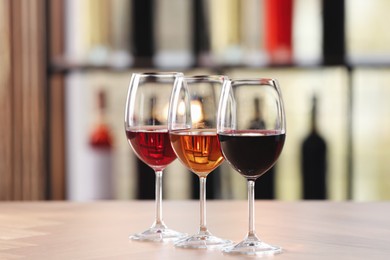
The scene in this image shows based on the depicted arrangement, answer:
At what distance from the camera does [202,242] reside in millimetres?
1188

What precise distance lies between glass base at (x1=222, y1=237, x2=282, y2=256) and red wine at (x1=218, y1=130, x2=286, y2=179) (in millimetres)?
96

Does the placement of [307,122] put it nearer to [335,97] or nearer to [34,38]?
[335,97]

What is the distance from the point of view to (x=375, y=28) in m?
2.85

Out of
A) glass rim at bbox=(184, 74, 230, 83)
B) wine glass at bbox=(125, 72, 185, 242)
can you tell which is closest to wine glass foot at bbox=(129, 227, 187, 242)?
wine glass at bbox=(125, 72, 185, 242)

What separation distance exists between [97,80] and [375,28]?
3.09 feet

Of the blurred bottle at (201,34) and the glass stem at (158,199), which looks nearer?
the glass stem at (158,199)

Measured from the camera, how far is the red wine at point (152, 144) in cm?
127

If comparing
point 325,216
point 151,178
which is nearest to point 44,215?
point 325,216

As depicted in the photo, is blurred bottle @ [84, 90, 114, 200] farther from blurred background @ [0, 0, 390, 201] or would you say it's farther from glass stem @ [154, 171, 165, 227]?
glass stem @ [154, 171, 165, 227]

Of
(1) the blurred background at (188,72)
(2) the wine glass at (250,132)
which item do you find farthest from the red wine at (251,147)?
(1) the blurred background at (188,72)

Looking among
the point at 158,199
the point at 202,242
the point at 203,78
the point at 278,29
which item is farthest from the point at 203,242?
the point at 278,29

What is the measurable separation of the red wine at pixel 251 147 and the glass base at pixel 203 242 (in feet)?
0.34

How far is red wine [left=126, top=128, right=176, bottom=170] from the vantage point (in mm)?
1269

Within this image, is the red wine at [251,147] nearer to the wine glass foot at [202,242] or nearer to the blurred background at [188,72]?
the wine glass foot at [202,242]
